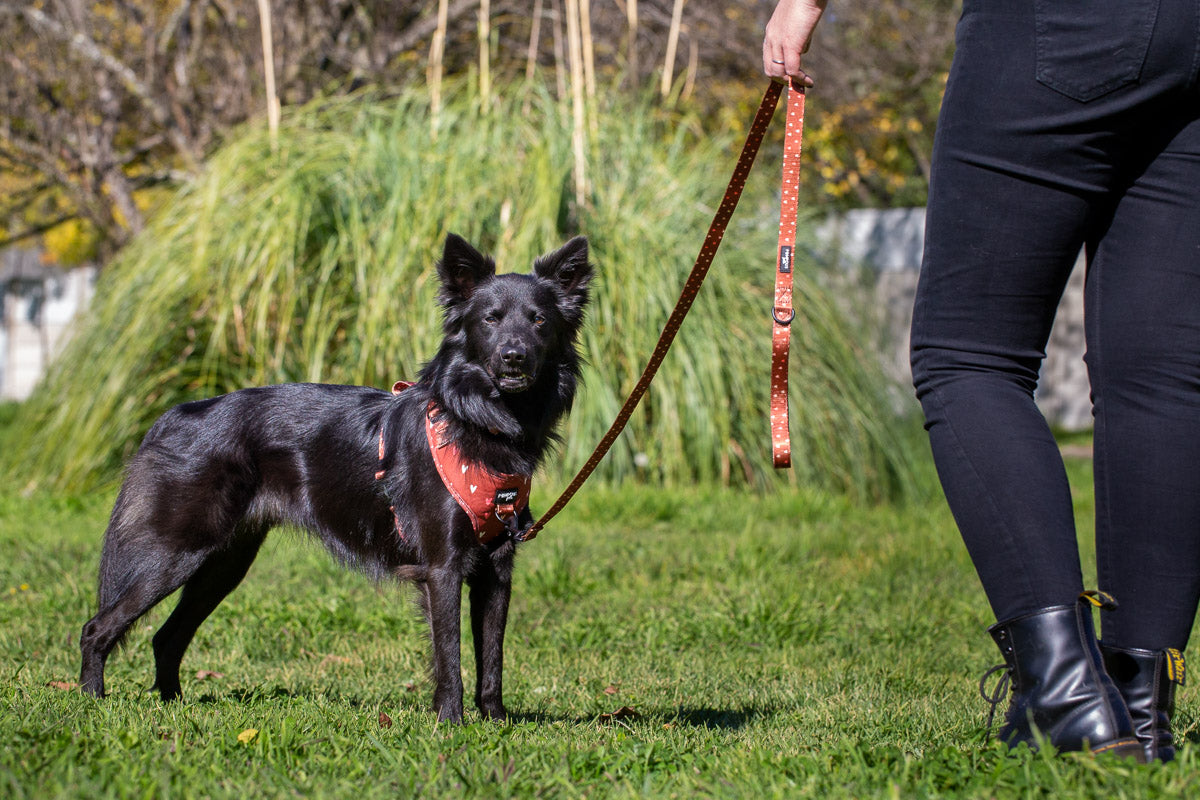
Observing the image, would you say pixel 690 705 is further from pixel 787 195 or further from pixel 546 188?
pixel 546 188

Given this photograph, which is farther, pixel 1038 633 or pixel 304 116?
Answer: pixel 304 116

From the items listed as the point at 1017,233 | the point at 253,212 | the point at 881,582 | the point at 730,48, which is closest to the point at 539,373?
the point at 1017,233

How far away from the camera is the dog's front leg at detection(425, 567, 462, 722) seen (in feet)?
9.18

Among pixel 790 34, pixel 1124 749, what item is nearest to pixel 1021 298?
pixel 790 34

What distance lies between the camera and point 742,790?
1844mm

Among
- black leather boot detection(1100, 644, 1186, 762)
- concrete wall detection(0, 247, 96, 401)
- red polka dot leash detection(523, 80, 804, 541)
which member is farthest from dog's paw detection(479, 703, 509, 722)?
concrete wall detection(0, 247, 96, 401)

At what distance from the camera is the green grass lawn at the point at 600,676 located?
6.17 ft

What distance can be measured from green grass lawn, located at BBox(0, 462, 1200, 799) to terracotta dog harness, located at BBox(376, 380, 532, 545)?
502mm

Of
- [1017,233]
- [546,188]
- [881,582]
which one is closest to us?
[1017,233]

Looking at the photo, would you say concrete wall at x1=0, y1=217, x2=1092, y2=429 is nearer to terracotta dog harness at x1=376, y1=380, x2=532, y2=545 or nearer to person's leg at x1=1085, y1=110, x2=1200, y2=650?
person's leg at x1=1085, y1=110, x2=1200, y2=650

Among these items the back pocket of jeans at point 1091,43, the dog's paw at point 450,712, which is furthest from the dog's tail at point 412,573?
the back pocket of jeans at point 1091,43

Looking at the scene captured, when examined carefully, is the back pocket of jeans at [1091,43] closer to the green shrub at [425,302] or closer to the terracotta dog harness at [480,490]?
the terracotta dog harness at [480,490]

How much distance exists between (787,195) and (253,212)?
479cm

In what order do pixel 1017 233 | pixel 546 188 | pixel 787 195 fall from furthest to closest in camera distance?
pixel 546 188
pixel 787 195
pixel 1017 233
